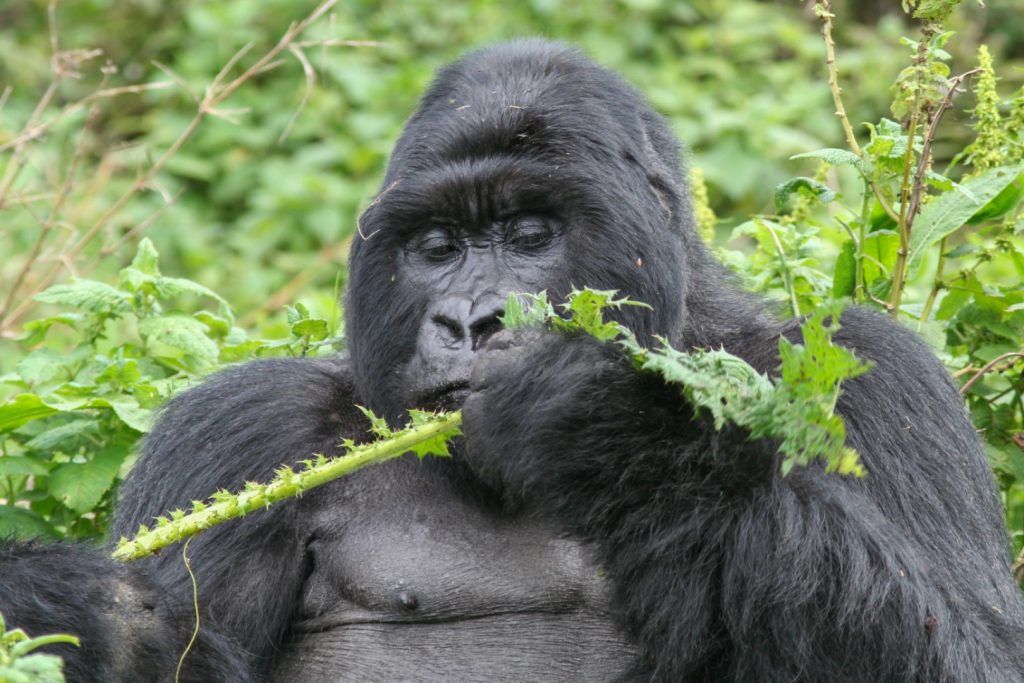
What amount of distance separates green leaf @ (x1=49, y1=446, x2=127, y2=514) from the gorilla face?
85 cm

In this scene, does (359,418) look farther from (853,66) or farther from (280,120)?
(853,66)

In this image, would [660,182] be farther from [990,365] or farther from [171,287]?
[171,287]

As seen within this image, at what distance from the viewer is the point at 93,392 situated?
4.63 m

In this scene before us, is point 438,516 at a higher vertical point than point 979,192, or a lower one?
lower

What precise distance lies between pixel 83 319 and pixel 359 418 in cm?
127

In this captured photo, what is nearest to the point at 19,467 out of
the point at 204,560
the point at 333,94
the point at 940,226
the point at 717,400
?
the point at 204,560

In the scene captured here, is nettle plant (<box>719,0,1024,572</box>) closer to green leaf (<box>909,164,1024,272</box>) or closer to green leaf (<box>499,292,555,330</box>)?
green leaf (<box>909,164,1024,272</box>)

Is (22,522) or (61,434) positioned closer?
(22,522)

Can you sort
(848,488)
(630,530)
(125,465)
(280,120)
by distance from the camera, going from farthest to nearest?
(280,120), (125,465), (848,488), (630,530)

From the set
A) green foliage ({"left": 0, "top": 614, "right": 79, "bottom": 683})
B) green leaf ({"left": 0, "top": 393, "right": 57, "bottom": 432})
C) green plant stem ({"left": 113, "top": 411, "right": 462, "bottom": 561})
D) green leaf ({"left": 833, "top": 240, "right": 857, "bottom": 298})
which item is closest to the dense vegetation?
green leaf ({"left": 833, "top": 240, "right": 857, "bottom": 298})

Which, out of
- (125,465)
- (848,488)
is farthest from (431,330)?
(125,465)

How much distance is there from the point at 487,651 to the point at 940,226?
1.78 metres

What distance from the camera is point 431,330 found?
144 inches

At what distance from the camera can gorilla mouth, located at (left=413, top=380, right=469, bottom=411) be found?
3.55m
